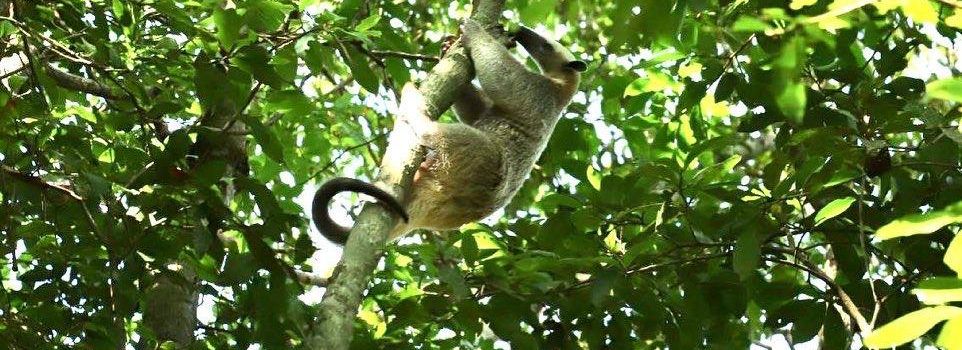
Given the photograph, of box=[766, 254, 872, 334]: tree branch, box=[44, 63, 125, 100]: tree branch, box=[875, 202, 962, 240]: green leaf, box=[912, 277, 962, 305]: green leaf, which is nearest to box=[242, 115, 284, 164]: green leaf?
box=[44, 63, 125, 100]: tree branch

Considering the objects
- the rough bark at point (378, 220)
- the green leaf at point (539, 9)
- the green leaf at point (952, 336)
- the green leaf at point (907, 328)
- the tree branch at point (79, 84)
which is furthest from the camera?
the tree branch at point (79, 84)

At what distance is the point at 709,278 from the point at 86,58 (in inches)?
121

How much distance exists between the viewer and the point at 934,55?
11117 mm

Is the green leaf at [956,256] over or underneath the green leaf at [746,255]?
underneath

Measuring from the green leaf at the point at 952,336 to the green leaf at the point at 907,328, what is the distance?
66 millimetres

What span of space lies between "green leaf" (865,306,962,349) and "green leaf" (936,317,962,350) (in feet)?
0.22

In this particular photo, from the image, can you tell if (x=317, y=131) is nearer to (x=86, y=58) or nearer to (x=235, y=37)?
(x=86, y=58)

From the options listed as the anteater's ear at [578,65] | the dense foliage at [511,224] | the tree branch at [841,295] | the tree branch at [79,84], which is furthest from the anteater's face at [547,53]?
the tree branch at [79,84]

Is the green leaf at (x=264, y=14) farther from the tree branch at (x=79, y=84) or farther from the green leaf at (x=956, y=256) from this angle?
the green leaf at (x=956, y=256)

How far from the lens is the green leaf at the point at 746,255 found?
3.97m

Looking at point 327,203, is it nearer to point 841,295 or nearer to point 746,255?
point 746,255

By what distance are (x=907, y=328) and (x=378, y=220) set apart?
2.51 m

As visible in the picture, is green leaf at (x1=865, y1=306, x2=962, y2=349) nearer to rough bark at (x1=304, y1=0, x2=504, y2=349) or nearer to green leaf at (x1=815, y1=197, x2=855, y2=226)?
green leaf at (x1=815, y1=197, x2=855, y2=226)

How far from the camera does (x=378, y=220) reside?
437 cm
